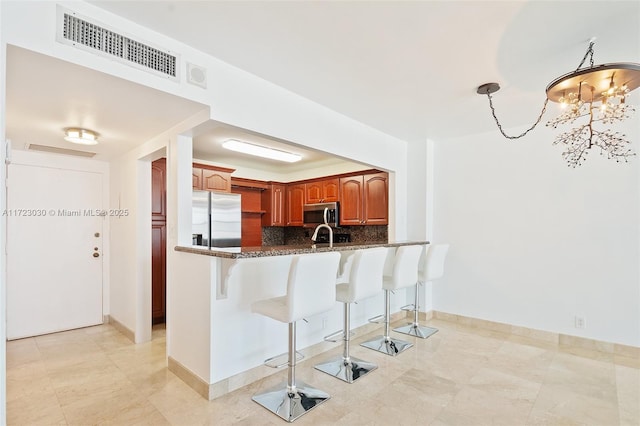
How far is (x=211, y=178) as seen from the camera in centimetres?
472

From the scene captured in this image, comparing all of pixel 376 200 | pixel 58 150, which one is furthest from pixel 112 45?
pixel 376 200

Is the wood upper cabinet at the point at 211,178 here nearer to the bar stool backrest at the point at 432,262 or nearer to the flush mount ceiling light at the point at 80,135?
the flush mount ceiling light at the point at 80,135

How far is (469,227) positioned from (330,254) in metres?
2.76

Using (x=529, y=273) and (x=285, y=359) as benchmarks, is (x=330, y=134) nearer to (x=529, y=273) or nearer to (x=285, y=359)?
(x=285, y=359)

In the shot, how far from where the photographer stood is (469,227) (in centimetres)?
431

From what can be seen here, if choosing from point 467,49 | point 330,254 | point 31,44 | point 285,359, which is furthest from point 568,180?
point 31,44

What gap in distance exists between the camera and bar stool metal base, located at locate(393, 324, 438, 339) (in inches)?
148

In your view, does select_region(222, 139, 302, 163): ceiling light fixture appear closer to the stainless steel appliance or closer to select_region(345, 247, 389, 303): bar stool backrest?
the stainless steel appliance

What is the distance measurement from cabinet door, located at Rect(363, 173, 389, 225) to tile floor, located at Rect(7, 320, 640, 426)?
196cm

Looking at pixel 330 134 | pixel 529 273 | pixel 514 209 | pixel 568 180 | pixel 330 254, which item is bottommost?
pixel 529 273

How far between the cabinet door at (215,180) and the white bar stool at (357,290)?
8.85 feet

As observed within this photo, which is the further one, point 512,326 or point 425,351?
point 512,326

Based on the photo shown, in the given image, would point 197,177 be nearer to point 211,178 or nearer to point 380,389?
point 211,178

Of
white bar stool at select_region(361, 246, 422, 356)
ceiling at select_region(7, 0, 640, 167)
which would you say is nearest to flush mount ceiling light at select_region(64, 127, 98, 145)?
ceiling at select_region(7, 0, 640, 167)
